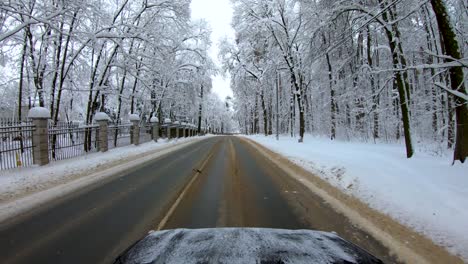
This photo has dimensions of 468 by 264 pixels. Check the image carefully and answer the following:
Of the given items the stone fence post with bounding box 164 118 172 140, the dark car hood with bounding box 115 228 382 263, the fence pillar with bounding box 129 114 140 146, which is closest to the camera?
Answer: the dark car hood with bounding box 115 228 382 263

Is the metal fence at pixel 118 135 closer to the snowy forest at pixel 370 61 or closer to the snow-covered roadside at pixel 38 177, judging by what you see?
the snow-covered roadside at pixel 38 177

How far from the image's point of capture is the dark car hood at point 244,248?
1969mm

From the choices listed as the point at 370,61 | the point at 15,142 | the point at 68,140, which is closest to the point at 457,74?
the point at 15,142

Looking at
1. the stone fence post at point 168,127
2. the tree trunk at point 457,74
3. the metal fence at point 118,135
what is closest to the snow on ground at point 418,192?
the tree trunk at point 457,74

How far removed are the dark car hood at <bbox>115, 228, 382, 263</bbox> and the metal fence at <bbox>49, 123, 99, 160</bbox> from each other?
14.1 metres

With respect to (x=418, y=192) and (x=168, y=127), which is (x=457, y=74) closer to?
(x=418, y=192)

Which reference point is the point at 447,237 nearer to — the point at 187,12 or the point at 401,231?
the point at 401,231

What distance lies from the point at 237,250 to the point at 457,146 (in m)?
9.13

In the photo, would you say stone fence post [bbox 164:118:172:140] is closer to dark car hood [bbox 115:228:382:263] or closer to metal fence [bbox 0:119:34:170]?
metal fence [bbox 0:119:34:170]

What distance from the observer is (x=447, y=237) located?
14.2ft

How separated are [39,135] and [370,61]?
2321 centimetres

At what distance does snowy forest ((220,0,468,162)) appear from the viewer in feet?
29.9

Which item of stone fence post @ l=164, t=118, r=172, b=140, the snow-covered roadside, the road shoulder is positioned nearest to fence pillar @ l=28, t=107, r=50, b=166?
the snow-covered roadside

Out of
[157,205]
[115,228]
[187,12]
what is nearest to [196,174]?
[157,205]
